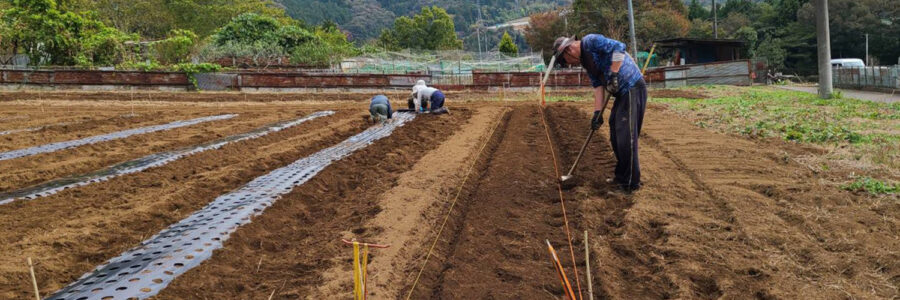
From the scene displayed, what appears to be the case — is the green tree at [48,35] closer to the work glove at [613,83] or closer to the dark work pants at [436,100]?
the dark work pants at [436,100]

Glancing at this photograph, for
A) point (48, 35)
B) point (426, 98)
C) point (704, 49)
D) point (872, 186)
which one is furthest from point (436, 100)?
point (704, 49)

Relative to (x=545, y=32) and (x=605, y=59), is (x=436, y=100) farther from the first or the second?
(x=545, y=32)

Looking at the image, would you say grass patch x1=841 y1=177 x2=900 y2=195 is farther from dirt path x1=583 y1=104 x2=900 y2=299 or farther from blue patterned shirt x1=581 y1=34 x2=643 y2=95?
blue patterned shirt x1=581 y1=34 x2=643 y2=95

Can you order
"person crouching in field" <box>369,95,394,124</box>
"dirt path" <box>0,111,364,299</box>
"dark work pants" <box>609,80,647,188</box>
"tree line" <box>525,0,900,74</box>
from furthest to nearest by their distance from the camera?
"tree line" <box>525,0,900,74</box> → "person crouching in field" <box>369,95,394,124</box> → "dark work pants" <box>609,80,647,188</box> → "dirt path" <box>0,111,364,299</box>

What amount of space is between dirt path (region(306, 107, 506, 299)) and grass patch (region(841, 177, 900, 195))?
11.5ft

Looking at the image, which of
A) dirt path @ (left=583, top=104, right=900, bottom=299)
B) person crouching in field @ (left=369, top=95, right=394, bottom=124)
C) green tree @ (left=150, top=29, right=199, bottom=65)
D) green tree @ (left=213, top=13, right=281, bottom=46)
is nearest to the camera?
dirt path @ (left=583, top=104, right=900, bottom=299)

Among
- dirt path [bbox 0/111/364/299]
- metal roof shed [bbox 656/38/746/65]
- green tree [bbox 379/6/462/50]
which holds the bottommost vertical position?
dirt path [bbox 0/111/364/299]

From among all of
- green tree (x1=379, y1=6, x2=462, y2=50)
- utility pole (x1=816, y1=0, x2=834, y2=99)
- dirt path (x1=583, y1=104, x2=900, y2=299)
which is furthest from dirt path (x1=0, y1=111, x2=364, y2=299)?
green tree (x1=379, y1=6, x2=462, y2=50)

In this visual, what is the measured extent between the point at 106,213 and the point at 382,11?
412 feet

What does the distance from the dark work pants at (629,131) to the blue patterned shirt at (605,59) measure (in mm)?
80

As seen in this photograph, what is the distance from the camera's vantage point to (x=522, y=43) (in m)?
108

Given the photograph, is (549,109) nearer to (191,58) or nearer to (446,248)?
(446,248)

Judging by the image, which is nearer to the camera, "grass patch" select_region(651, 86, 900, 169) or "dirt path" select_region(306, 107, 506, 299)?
"dirt path" select_region(306, 107, 506, 299)

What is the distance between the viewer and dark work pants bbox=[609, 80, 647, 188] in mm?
5656
